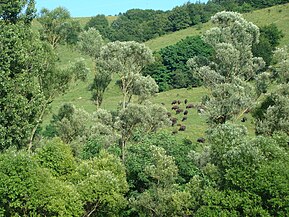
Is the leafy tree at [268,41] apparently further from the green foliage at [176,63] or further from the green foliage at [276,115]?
the green foliage at [276,115]

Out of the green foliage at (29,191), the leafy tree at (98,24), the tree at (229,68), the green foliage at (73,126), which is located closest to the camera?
the green foliage at (29,191)

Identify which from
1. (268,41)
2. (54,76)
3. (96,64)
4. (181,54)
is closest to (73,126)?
(96,64)

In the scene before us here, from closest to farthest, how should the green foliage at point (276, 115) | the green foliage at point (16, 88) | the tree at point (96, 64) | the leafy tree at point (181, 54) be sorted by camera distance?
the green foliage at point (16, 88), the green foliage at point (276, 115), the tree at point (96, 64), the leafy tree at point (181, 54)

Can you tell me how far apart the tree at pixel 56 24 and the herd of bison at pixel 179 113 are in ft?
89.6

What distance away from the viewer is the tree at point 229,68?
3772 centimetres

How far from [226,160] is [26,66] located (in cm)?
1669

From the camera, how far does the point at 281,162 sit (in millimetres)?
26375

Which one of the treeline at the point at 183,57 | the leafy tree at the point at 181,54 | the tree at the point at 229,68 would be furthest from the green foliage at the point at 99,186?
the leafy tree at the point at 181,54

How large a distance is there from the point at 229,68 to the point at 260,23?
319 ft

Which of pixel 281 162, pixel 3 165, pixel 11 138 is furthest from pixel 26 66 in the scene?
pixel 281 162

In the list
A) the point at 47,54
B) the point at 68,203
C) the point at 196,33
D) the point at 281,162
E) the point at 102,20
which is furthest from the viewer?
the point at 102,20

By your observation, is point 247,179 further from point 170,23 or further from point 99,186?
point 170,23

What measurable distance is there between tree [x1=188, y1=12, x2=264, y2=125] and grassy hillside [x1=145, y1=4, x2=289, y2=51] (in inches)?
3023

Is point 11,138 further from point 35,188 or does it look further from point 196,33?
point 196,33
